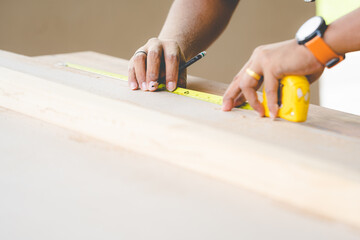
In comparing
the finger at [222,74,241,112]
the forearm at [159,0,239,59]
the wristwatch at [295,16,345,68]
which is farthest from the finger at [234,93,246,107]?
the forearm at [159,0,239,59]

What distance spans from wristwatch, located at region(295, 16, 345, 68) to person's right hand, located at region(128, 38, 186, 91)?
46cm

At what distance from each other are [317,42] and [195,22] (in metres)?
0.90

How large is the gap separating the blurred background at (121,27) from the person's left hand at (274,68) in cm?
285

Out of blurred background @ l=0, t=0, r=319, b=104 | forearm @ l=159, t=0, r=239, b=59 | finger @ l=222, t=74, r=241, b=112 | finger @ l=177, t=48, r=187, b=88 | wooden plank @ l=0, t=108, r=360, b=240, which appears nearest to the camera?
wooden plank @ l=0, t=108, r=360, b=240

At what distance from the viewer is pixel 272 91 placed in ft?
2.95

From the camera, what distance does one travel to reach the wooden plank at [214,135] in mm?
652

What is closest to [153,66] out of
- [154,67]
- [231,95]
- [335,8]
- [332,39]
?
[154,67]

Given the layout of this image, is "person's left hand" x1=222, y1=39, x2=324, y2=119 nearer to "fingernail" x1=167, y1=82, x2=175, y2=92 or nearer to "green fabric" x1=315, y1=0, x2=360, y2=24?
"fingernail" x1=167, y1=82, x2=175, y2=92

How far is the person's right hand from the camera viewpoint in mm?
1161

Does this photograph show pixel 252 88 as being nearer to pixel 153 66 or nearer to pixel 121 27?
pixel 153 66

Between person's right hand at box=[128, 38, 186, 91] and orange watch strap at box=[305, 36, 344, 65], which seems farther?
person's right hand at box=[128, 38, 186, 91]

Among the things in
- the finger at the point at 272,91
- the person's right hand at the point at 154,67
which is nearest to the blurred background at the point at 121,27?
the person's right hand at the point at 154,67

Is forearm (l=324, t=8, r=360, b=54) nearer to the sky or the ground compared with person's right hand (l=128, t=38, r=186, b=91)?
nearer to the sky

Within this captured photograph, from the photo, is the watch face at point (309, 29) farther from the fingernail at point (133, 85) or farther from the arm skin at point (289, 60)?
the fingernail at point (133, 85)
